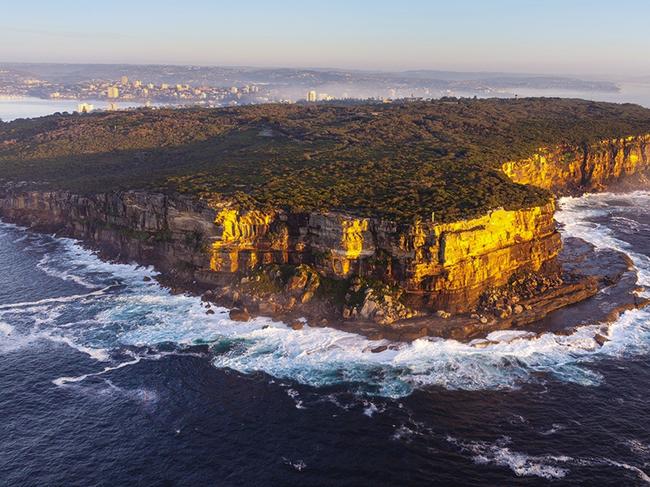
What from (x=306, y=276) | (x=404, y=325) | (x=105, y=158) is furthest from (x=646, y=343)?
(x=105, y=158)

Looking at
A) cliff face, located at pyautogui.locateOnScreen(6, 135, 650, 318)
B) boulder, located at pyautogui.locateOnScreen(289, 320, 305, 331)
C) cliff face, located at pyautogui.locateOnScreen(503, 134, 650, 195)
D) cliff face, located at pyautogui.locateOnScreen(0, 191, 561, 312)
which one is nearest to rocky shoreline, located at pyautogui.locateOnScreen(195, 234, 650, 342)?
boulder, located at pyautogui.locateOnScreen(289, 320, 305, 331)

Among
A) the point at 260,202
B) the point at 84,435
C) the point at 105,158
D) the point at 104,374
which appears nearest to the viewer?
the point at 84,435

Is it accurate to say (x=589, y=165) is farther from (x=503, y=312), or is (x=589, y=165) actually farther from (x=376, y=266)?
(x=376, y=266)

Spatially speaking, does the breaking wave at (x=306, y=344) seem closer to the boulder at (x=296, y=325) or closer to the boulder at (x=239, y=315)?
the boulder at (x=296, y=325)

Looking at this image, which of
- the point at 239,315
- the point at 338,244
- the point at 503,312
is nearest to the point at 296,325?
the point at 239,315

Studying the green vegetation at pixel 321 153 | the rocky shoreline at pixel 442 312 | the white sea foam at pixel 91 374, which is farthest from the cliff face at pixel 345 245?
the white sea foam at pixel 91 374

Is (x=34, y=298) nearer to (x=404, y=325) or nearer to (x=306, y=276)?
(x=306, y=276)
